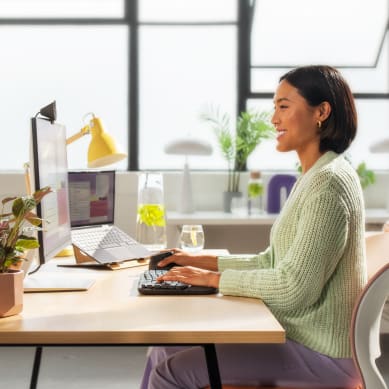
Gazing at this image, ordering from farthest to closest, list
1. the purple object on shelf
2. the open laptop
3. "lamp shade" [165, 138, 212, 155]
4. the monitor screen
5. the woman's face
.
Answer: the purple object on shelf
"lamp shade" [165, 138, 212, 155]
the open laptop
the woman's face
the monitor screen

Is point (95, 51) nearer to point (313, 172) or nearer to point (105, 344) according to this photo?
point (313, 172)

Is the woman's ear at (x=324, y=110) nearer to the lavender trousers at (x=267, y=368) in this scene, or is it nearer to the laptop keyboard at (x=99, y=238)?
the lavender trousers at (x=267, y=368)

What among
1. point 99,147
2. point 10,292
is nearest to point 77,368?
point 99,147

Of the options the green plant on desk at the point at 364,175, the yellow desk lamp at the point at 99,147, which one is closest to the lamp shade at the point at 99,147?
the yellow desk lamp at the point at 99,147

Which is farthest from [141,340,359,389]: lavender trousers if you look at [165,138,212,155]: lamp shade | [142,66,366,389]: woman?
[165,138,212,155]: lamp shade

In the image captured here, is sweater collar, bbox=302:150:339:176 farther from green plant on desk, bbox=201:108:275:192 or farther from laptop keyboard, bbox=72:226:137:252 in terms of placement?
green plant on desk, bbox=201:108:275:192

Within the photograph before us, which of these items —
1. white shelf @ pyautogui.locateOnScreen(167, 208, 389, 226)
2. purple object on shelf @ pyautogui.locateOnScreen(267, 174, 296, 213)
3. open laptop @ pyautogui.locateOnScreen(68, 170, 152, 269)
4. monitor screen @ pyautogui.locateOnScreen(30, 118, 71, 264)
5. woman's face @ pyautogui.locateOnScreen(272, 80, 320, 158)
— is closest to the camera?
monitor screen @ pyautogui.locateOnScreen(30, 118, 71, 264)

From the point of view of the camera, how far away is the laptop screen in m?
2.30

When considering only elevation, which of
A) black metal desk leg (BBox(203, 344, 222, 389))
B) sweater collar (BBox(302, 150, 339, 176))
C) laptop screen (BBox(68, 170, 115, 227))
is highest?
sweater collar (BBox(302, 150, 339, 176))

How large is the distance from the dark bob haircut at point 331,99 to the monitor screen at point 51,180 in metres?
0.66

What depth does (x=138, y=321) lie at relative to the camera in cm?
130

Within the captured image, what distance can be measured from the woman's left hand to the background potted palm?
2.24m

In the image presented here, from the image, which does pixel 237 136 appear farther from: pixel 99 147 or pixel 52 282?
pixel 52 282

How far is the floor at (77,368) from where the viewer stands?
301 cm
